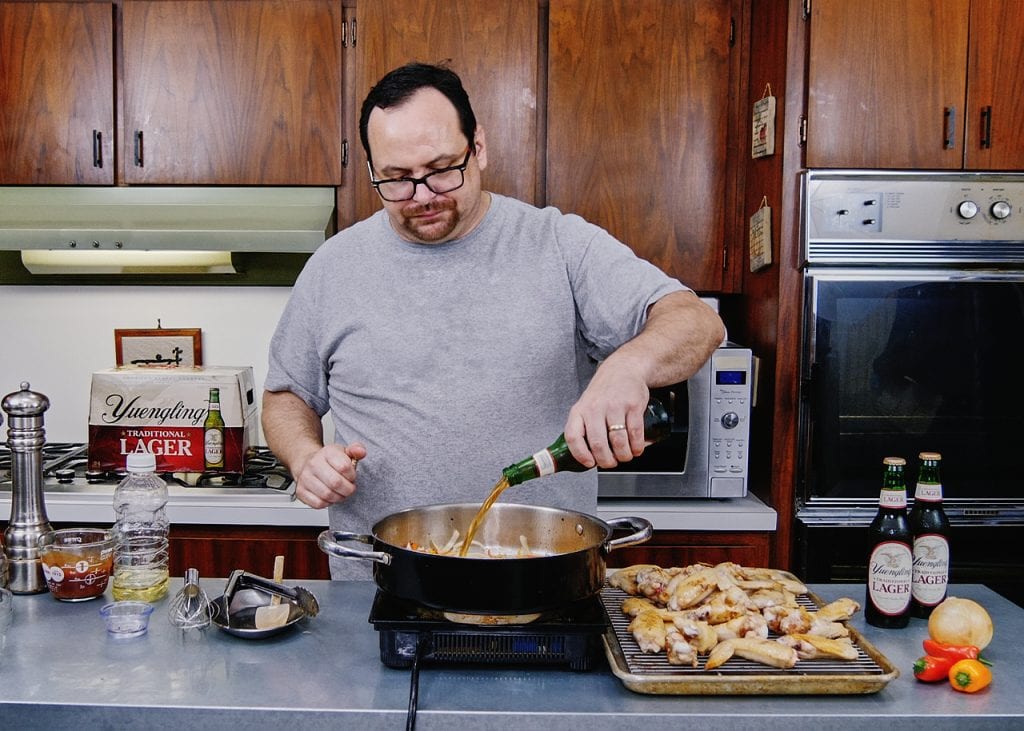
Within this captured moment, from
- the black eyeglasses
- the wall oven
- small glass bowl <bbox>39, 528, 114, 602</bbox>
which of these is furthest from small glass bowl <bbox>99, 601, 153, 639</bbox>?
the wall oven

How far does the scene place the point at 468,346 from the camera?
180 centimetres

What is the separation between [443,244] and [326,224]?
1070 mm

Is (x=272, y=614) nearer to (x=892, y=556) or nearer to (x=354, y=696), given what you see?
(x=354, y=696)

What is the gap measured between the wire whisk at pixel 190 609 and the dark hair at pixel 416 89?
0.81 metres

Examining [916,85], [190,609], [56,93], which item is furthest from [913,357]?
[56,93]

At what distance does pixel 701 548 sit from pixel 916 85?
138cm

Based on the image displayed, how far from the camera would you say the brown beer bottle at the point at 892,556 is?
1.40 m

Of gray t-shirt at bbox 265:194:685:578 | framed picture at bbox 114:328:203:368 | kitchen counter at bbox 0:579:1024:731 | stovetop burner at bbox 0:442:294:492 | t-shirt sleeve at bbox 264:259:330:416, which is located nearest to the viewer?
kitchen counter at bbox 0:579:1024:731

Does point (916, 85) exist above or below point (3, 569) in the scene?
above

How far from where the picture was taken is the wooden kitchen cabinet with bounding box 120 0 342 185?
2807 millimetres

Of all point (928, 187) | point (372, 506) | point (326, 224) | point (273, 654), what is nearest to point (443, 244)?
point (372, 506)

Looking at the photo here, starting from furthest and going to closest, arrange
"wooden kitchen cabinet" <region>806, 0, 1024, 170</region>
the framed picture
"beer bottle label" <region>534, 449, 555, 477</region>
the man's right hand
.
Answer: the framed picture → "wooden kitchen cabinet" <region>806, 0, 1024, 170</region> → the man's right hand → "beer bottle label" <region>534, 449, 555, 477</region>

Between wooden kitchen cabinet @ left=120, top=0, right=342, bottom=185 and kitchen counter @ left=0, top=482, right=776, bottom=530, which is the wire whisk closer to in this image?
kitchen counter @ left=0, top=482, right=776, bottom=530

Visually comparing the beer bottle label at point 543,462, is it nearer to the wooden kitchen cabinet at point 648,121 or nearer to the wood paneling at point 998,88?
the wooden kitchen cabinet at point 648,121
